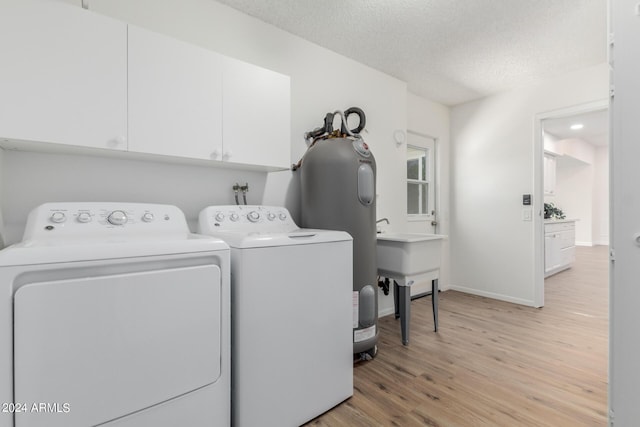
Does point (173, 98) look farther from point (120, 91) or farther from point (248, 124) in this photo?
point (248, 124)

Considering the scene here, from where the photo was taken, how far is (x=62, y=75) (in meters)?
1.30

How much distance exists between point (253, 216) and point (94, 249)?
1009mm

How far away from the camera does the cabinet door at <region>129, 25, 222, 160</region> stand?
1480 mm

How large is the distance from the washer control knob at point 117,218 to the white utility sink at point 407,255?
1.82m

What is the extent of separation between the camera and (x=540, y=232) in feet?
11.1

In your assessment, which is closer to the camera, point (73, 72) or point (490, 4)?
point (73, 72)

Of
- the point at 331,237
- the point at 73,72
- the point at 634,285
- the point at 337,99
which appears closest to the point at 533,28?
the point at 337,99

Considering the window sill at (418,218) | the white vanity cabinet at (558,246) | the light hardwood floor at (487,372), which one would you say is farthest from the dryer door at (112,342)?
the white vanity cabinet at (558,246)

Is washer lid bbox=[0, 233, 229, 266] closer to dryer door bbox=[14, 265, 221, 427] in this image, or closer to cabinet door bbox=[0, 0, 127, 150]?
dryer door bbox=[14, 265, 221, 427]

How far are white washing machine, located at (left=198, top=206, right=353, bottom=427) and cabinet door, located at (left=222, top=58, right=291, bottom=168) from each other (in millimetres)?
429

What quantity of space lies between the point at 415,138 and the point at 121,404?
369cm

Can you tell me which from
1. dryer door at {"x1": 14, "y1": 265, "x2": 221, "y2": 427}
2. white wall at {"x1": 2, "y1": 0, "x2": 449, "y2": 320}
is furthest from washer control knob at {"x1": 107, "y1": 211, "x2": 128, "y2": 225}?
dryer door at {"x1": 14, "y1": 265, "x2": 221, "y2": 427}

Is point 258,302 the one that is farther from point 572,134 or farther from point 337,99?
point 572,134

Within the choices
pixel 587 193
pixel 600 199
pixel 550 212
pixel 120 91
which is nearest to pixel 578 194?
pixel 587 193
